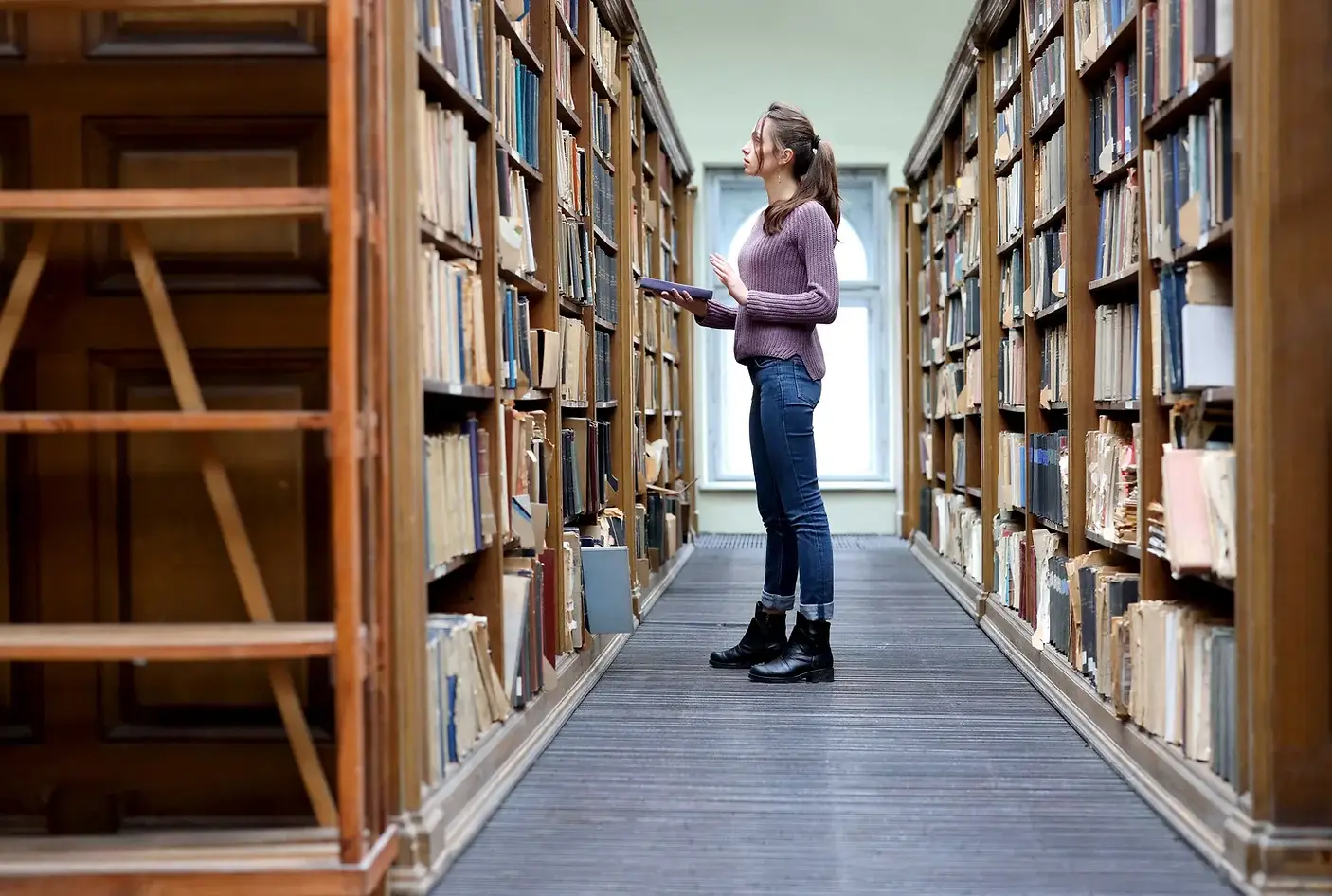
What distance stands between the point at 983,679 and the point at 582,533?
1.30 meters

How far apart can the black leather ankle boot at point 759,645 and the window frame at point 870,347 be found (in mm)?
4563

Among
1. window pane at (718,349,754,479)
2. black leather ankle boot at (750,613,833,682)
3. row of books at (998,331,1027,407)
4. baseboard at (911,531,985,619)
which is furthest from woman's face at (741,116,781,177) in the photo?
window pane at (718,349,754,479)

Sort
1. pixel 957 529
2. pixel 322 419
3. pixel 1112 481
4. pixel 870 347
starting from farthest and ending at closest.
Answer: pixel 870 347
pixel 957 529
pixel 1112 481
pixel 322 419

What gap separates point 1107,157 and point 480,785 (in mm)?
2020

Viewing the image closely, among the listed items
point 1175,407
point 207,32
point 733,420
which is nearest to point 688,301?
point 1175,407

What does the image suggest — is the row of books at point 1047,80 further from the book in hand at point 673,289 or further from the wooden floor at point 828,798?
the wooden floor at point 828,798

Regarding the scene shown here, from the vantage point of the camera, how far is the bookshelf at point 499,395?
6.29ft

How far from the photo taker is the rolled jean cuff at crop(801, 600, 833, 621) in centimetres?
333

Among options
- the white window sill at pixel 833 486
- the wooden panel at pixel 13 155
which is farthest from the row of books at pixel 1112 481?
the white window sill at pixel 833 486

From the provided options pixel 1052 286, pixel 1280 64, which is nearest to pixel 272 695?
pixel 1280 64

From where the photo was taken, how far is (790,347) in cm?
331

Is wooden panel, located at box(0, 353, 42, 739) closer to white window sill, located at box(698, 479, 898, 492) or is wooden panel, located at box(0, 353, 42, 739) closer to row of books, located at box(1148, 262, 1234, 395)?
row of books, located at box(1148, 262, 1234, 395)

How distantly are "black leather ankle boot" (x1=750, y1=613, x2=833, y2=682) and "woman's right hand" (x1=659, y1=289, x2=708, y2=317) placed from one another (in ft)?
2.96

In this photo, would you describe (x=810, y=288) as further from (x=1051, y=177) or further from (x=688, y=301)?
(x=1051, y=177)
